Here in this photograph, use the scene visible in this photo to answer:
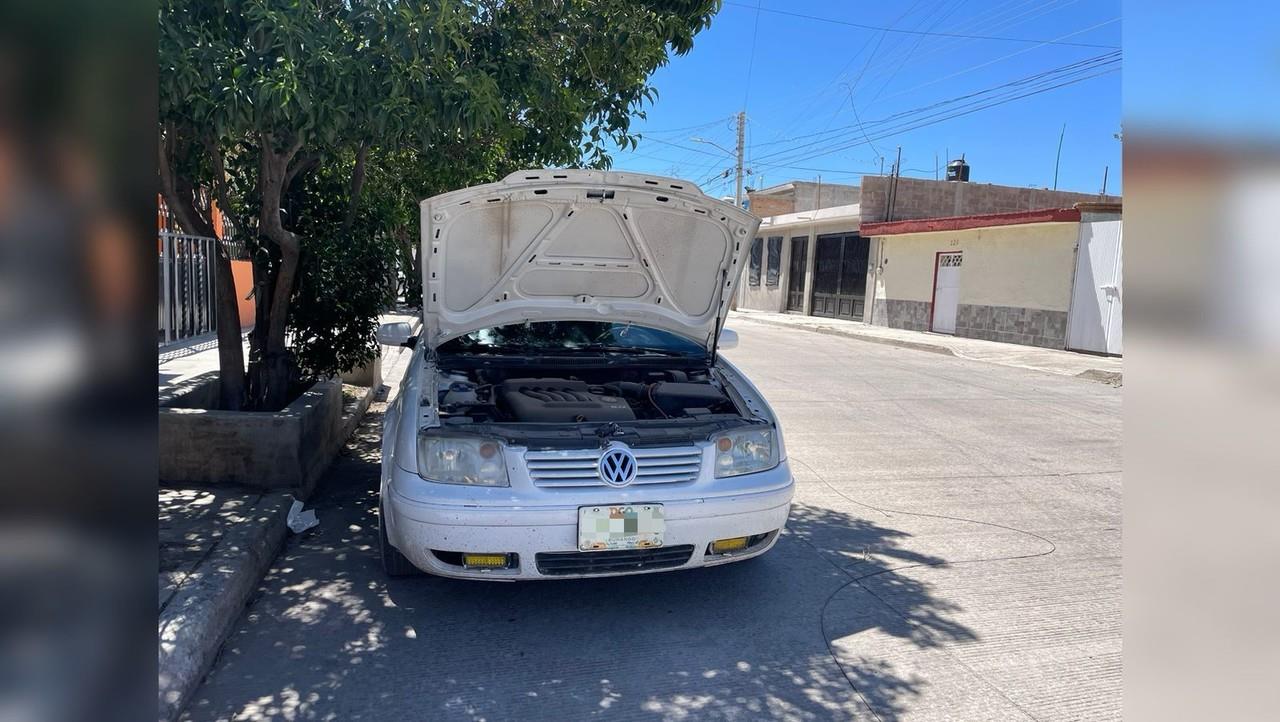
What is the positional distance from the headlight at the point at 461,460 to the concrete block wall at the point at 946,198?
22.7 metres

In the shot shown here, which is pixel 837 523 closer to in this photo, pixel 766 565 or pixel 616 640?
pixel 766 565

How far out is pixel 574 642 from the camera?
3.46 metres

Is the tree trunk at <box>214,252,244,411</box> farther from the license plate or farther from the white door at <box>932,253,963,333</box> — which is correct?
the white door at <box>932,253,963,333</box>

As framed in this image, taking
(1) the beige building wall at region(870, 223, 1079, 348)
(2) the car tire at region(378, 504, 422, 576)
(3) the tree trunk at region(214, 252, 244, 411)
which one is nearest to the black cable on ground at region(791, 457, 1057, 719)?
(2) the car tire at region(378, 504, 422, 576)

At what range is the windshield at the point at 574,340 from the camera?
15.9ft

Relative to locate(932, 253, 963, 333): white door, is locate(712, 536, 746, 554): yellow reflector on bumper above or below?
below

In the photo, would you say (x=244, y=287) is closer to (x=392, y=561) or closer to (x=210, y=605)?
(x=392, y=561)

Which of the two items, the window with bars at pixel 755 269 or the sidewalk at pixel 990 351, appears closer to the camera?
the sidewalk at pixel 990 351

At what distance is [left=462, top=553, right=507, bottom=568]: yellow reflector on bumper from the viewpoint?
11.1ft

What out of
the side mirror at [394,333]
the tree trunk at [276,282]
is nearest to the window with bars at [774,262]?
the tree trunk at [276,282]

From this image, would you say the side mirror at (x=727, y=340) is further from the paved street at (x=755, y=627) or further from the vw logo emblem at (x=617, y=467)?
the vw logo emblem at (x=617, y=467)

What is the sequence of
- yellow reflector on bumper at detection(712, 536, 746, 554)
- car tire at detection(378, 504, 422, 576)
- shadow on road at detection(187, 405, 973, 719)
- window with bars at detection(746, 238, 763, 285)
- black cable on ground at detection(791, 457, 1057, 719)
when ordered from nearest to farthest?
shadow on road at detection(187, 405, 973, 719) → black cable on ground at detection(791, 457, 1057, 719) → yellow reflector on bumper at detection(712, 536, 746, 554) → car tire at detection(378, 504, 422, 576) → window with bars at detection(746, 238, 763, 285)

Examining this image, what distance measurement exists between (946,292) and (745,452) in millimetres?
18798
